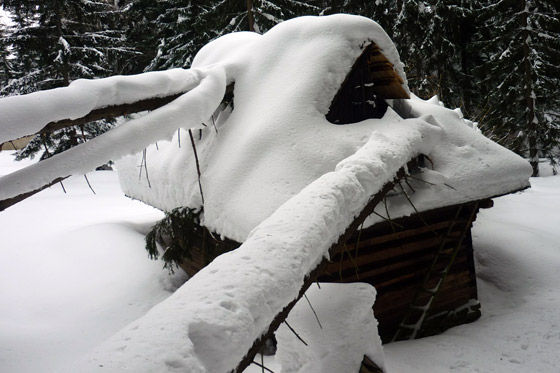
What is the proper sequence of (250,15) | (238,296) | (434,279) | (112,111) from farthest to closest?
(250,15) < (434,279) < (112,111) < (238,296)

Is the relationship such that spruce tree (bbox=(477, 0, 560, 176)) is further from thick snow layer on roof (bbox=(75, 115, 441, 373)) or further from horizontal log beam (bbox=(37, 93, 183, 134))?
thick snow layer on roof (bbox=(75, 115, 441, 373))

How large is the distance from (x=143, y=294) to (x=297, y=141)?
14.4ft

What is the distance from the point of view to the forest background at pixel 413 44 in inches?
647

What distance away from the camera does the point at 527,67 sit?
16547 millimetres

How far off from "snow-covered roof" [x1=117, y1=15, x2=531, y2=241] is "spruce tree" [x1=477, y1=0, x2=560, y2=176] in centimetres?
1220

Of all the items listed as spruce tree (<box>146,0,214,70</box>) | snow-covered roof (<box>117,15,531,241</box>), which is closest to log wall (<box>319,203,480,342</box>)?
snow-covered roof (<box>117,15,531,241</box>)

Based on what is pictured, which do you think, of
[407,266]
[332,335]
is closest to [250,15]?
[407,266]

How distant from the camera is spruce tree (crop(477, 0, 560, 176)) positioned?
1642 centimetres

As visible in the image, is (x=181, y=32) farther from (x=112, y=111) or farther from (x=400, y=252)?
(x=400, y=252)

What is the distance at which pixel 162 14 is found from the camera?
1898cm

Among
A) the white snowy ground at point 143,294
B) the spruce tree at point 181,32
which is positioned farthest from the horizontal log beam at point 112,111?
the spruce tree at point 181,32

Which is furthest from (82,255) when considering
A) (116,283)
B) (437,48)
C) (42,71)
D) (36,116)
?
(437,48)

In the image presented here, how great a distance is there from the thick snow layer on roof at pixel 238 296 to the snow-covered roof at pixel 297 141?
175cm

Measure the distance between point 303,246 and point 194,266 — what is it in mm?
6138
